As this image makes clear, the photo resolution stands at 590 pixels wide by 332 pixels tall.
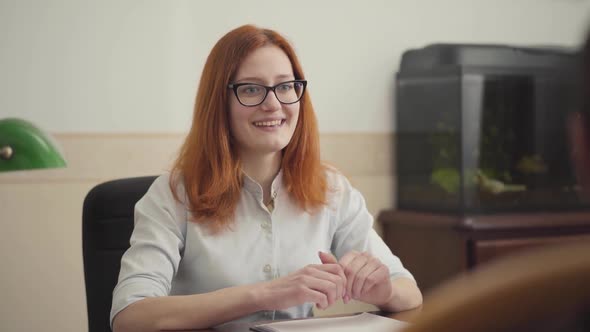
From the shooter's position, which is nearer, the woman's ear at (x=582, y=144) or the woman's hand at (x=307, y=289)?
the woman's ear at (x=582, y=144)

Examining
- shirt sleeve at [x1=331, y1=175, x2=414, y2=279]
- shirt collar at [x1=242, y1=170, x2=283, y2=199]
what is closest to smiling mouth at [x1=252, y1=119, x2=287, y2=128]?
shirt collar at [x1=242, y1=170, x2=283, y2=199]

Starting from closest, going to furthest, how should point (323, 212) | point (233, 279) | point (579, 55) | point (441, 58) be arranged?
point (579, 55)
point (233, 279)
point (323, 212)
point (441, 58)

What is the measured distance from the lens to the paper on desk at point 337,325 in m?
1.27

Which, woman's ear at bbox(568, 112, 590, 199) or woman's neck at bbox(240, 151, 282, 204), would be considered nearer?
woman's ear at bbox(568, 112, 590, 199)

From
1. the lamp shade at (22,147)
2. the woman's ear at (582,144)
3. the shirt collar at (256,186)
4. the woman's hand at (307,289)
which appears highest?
the woman's ear at (582,144)

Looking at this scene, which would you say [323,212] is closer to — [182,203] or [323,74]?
[182,203]

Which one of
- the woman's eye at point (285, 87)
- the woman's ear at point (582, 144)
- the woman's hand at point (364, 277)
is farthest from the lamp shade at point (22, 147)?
the woman's ear at point (582, 144)

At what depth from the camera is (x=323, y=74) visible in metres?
3.43

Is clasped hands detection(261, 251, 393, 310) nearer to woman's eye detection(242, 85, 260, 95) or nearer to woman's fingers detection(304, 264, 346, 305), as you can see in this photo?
woman's fingers detection(304, 264, 346, 305)

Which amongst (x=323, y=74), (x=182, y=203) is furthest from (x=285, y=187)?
(x=323, y=74)

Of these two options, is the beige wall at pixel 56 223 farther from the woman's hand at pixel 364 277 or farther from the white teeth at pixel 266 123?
the woman's hand at pixel 364 277

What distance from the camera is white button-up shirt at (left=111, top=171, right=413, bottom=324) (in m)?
1.59

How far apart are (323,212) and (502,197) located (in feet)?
6.13

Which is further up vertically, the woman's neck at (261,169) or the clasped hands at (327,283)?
the woman's neck at (261,169)
